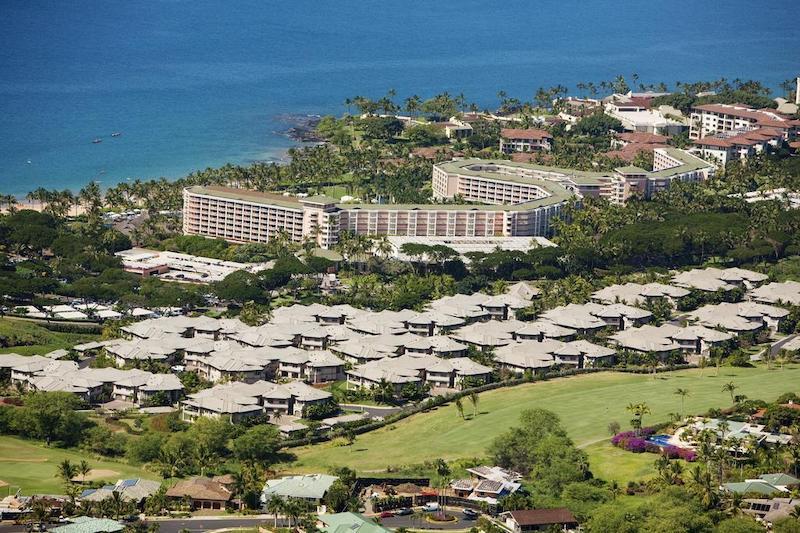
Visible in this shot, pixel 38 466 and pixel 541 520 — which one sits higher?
pixel 541 520

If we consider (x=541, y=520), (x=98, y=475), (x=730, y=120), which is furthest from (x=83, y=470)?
(x=730, y=120)

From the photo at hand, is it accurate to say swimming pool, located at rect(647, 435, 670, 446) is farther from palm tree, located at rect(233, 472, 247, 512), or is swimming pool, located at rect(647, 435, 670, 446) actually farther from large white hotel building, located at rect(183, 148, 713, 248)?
large white hotel building, located at rect(183, 148, 713, 248)

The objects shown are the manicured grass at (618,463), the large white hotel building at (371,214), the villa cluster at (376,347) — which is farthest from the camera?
the large white hotel building at (371,214)

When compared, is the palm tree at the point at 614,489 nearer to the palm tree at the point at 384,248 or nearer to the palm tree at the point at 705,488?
the palm tree at the point at 705,488

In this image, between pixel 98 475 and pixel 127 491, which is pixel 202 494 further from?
pixel 98 475

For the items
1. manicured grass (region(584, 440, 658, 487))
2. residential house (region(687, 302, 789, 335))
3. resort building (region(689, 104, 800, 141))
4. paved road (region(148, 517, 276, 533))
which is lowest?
paved road (region(148, 517, 276, 533))

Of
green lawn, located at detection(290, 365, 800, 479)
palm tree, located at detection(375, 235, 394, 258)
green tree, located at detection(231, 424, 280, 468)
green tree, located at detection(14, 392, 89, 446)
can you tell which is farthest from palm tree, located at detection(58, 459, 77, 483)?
palm tree, located at detection(375, 235, 394, 258)

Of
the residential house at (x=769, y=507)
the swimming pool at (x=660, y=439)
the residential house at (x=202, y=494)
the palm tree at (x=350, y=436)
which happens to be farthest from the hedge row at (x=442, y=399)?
the residential house at (x=769, y=507)
